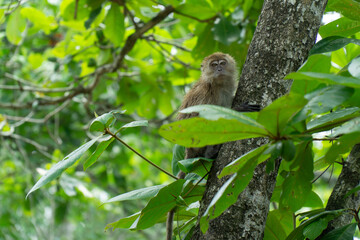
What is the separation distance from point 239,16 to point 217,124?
3266 mm

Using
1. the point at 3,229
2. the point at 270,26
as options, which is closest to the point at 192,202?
the point at 270,26

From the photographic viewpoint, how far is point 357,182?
77.3 inches

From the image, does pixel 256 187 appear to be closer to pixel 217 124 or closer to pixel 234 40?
pixel 217 124

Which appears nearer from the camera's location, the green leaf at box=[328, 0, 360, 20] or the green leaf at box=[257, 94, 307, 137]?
the green leaf at box=[257, 94, 307, 137]

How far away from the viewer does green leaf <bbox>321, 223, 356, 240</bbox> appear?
1751 mm

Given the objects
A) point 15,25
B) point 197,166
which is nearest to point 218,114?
point 197,166

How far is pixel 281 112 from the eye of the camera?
4.32 ft

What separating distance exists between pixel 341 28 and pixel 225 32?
2.36 m

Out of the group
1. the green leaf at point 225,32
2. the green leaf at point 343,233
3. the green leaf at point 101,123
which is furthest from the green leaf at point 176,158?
the green leaf at point 225,32

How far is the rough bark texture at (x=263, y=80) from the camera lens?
1796 mm

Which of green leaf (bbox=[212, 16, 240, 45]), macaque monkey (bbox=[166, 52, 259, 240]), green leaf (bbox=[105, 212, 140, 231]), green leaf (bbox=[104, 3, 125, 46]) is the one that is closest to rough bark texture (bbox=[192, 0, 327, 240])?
green leaf (bbox=[105, 212, 140, 231])

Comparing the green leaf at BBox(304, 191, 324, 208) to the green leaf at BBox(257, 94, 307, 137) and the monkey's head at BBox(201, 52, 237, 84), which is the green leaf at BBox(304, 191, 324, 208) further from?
the monkey's head at BBox(201, 52, 237, 84)

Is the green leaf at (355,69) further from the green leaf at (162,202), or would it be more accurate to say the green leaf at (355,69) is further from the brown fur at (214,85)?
the brown fur at (214,85)

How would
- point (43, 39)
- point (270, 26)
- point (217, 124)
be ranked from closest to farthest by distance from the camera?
point (217, 124) → point (270, 26) → point (43, 39)
